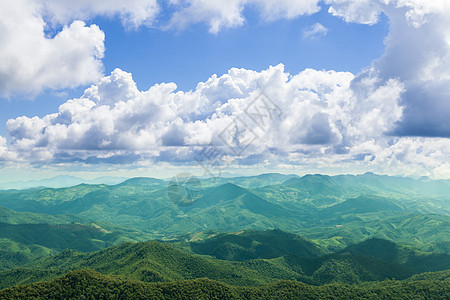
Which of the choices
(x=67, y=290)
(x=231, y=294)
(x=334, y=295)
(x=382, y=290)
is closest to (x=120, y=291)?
(x=67, y=290)

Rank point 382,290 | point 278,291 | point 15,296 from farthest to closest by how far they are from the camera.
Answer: point 382,290
point 278,291
point 15,296

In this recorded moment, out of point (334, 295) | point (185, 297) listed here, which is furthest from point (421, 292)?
point (185, 297)

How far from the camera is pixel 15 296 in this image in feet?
437

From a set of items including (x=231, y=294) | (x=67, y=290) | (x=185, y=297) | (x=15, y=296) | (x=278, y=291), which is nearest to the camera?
(x=15, y=296)

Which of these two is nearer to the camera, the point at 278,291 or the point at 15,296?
the point at 15,296

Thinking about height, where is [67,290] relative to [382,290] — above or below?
above

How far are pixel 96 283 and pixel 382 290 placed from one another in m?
176

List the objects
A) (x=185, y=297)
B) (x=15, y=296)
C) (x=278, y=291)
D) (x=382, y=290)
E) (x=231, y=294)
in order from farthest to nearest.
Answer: (x=382, y=290) < (x=278, y=291) < (x=231, y=294) < (x=185, y=297) < (x=15, y=296)

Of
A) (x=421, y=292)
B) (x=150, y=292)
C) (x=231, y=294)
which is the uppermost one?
(x=150, y=292)

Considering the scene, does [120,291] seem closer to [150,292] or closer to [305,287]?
[150,292]

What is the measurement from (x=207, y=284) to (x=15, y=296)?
306ft

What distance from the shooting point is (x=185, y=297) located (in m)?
157

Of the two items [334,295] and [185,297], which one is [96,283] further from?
[334,295]

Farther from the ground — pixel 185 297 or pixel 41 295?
pixel 41 295
